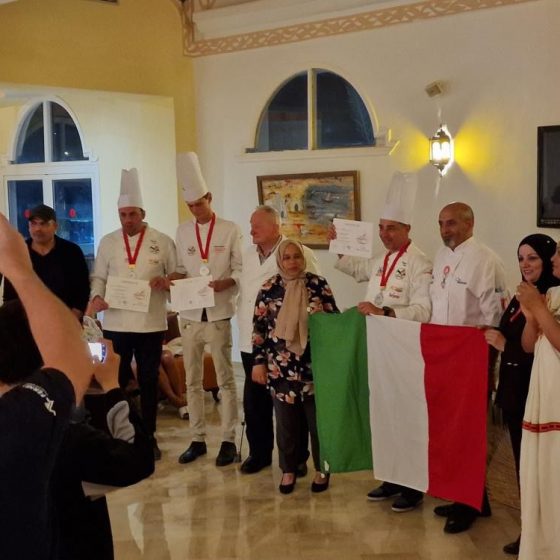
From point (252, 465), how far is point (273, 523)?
705 millimetres

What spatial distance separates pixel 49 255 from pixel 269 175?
8.45 ft

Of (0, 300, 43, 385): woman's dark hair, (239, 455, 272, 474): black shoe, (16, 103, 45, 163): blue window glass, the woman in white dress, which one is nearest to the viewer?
(0, 300, 43, 385): woman's dark hair

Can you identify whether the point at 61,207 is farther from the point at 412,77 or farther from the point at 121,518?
the point at 121,518

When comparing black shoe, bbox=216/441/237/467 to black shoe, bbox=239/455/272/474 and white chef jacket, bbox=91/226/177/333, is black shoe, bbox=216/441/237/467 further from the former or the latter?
white chef jacket, bbox=91/226/177/333

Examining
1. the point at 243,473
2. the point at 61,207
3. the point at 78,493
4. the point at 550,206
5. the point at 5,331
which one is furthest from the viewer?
the point at 61,207

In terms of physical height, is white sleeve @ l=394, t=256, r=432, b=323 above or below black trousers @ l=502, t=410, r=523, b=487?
above

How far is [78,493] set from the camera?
1735 mm

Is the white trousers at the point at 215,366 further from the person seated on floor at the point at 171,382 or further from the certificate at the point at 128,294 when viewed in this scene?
the person seated on floor at the point at 171,382

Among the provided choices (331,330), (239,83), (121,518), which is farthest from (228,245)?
(239,83)

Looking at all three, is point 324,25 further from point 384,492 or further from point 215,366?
point 384,492

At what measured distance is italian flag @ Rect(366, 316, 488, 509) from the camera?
341 cm

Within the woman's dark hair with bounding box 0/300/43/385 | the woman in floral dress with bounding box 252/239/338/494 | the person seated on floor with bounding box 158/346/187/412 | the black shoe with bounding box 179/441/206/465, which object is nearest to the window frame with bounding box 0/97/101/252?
the person seated on floor with bounding box 158/346/187/412

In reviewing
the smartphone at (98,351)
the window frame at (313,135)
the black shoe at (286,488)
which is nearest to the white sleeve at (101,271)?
the black shoe at (286,488)

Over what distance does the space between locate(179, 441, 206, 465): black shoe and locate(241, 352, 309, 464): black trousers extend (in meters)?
0.38
